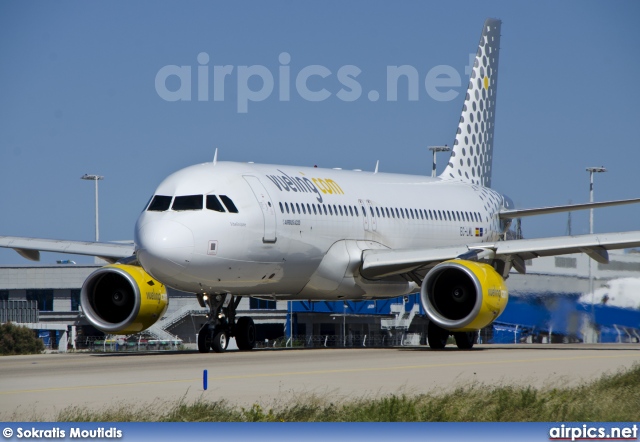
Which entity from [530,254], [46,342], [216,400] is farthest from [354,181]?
[46,342]

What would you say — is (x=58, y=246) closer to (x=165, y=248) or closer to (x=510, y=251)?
(x=165, y=248)

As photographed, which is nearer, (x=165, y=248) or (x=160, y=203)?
(x=165, y=248)

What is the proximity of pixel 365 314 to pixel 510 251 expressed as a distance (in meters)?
26.1

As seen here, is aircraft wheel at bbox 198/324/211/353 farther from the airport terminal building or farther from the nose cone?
the airport terminal building

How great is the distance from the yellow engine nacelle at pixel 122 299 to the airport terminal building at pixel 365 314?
13628 mm

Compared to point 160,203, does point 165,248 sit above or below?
below

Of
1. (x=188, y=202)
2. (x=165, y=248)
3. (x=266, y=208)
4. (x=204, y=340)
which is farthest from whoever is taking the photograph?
(x=204, y=340)

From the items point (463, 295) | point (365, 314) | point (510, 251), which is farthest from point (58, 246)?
point (365, 314)

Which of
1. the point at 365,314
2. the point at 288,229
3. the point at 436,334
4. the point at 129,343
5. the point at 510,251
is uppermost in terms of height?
the point at 288,229

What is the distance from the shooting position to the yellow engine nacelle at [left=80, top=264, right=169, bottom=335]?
26719mm

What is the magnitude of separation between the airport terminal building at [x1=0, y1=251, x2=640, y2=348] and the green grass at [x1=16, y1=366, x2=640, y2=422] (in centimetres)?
2344

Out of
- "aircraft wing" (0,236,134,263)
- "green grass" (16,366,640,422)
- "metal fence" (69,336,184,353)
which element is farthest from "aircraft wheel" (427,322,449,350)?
"metal fence" (69,336,184,353)

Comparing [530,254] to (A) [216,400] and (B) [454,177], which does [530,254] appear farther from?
(A) [216,400]

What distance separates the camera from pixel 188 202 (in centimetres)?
2528
